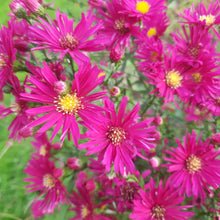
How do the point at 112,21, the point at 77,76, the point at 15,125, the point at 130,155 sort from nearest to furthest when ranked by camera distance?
the point at 77,76 → the point at 130,155 → the point at 15,125 → the point at 112,21

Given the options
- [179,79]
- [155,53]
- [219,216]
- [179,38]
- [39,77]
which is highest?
[179,38]

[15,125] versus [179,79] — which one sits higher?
[179,79]

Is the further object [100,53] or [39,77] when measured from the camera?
[100,53]

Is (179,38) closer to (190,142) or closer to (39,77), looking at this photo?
(190,142)

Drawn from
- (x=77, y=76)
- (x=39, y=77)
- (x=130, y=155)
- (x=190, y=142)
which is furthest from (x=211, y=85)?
(x=39, y=77)

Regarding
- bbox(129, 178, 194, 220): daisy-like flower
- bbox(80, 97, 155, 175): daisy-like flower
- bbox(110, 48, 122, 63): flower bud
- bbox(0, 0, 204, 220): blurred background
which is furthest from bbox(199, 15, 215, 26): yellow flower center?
bbox(129, 178, 194, 220): daisy-like flower

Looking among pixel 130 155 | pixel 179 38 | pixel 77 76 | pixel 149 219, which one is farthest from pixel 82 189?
pixel 179 38

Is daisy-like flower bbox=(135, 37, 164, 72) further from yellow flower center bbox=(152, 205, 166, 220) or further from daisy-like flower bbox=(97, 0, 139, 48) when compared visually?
yellow flower center bbox=(152, 205, 166, 220)

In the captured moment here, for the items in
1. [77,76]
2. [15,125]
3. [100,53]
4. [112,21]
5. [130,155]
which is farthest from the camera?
[100,53]
